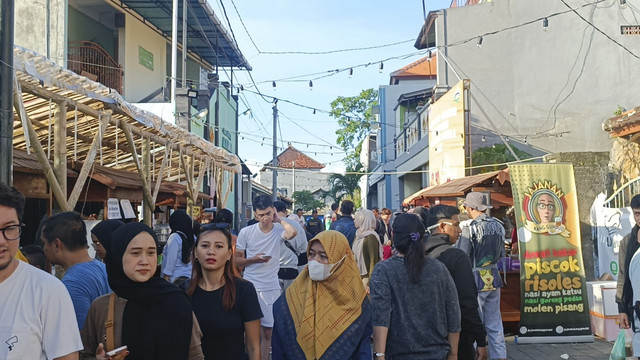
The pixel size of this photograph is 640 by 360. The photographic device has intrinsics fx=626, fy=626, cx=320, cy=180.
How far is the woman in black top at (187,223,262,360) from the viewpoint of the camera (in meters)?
3.55

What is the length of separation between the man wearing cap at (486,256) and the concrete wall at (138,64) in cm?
1579

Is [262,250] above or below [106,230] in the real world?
below

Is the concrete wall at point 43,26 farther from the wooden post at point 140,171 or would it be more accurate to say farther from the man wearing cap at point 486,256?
the man wearing cap at point 486,256

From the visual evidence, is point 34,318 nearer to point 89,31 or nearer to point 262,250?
point 262,250

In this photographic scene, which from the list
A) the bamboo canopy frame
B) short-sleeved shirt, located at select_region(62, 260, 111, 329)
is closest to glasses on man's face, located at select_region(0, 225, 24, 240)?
short-sleeved shirt, located at select_region(62, 260, 111, 329)

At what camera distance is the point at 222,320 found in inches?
141

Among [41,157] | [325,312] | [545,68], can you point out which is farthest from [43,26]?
[545,68]

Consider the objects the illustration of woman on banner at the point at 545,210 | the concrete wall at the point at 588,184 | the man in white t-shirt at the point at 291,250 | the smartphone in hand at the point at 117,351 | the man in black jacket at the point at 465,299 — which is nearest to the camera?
the smartphone in hand at the point at 117,351

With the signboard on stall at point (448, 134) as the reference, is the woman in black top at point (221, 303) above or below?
below

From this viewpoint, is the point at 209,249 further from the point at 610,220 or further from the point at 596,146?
the point at 596,146

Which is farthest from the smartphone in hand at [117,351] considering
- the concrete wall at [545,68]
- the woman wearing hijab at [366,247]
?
the concrete wall at [545,68]

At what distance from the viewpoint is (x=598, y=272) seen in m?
9.82

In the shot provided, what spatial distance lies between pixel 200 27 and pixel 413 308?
2032 centimetres

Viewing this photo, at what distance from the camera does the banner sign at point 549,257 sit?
8.43 meters
